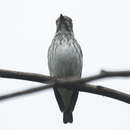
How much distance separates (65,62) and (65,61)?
23 mm

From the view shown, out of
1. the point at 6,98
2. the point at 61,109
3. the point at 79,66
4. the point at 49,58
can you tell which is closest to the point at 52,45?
the point at 49,58

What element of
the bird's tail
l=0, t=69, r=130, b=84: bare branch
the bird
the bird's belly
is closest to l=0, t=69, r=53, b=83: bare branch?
l=0, t=69, r=130, b=84: bare branch

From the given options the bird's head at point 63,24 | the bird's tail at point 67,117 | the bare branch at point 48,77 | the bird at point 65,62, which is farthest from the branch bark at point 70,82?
the bird's head at point 63,24

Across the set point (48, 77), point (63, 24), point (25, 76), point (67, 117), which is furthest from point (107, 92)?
point (63, 24)

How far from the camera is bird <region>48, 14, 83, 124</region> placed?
702 cm

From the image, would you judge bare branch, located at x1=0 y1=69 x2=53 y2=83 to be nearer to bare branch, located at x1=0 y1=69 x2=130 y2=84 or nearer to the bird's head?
bare branch, located at x1=0 y1=69 x2=130 y2=84

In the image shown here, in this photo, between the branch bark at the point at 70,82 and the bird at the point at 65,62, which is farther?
the bird at the point at 65,62

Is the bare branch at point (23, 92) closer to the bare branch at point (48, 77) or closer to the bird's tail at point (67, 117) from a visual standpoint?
the bare branch at point (48, 77)

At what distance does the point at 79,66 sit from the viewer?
23.9 ft

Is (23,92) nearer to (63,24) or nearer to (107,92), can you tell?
(107,92)

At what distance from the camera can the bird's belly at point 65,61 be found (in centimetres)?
698

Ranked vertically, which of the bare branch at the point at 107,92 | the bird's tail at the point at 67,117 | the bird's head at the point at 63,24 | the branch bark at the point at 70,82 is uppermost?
the bird's head at the point at 63,24

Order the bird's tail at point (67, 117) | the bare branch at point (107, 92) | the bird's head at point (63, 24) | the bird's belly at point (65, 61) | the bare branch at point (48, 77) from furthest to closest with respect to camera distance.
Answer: the bird's head at point (63, 24), the bird's tail at point (67, 117), the bird's belly at point (65, 61), the bare branch at point (107, 92), the bare branch at point (48, 77)

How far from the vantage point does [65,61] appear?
704cm
